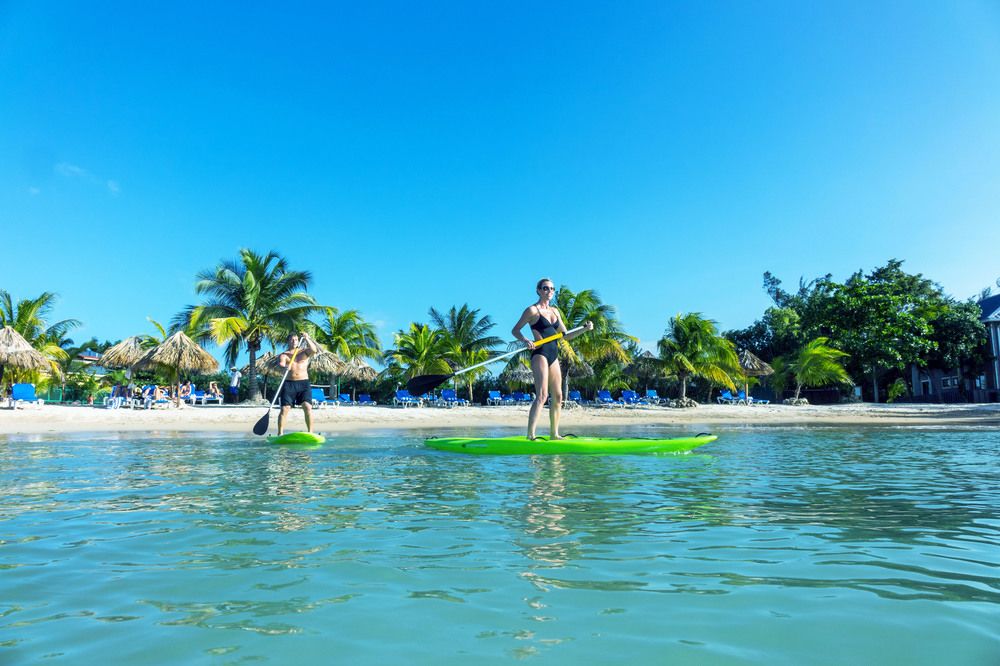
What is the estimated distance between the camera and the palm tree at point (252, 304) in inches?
925

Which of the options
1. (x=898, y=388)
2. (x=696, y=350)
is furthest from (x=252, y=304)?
(x=898, y=388)

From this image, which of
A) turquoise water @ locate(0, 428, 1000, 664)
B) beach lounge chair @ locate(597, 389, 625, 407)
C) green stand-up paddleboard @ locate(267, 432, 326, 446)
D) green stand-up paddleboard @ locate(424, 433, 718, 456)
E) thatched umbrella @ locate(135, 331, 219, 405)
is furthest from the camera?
beach lounge chair @ locate(597, 389, 625, 407)

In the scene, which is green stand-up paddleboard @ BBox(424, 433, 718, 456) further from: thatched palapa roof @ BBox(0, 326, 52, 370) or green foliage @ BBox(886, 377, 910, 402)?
green foliage @ BBox(886, 377, 910, 402)

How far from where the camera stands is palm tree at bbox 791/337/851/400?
28562 mm

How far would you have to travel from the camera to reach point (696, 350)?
88.0 ft

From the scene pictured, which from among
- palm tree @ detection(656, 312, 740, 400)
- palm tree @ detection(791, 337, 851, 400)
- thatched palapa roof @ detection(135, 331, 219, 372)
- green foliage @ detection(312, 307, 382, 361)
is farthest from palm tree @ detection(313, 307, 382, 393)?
palm tree @ detection(791, 337, 851, 400)

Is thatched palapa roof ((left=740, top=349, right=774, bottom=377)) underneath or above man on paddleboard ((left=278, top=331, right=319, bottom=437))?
above

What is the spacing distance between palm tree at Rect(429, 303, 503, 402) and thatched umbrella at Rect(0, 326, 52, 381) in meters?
16.0

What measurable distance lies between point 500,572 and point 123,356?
23833mm

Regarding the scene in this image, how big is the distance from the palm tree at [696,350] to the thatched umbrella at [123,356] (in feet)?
68.8

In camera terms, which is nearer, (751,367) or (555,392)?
(555,392)

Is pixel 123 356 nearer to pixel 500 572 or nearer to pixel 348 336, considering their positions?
pixel 348 336

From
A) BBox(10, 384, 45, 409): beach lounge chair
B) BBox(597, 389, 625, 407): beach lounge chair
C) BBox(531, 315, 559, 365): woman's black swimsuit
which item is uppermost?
BBox(531, 315, 559, 365): woman's black swimsuit

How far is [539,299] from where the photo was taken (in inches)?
290
